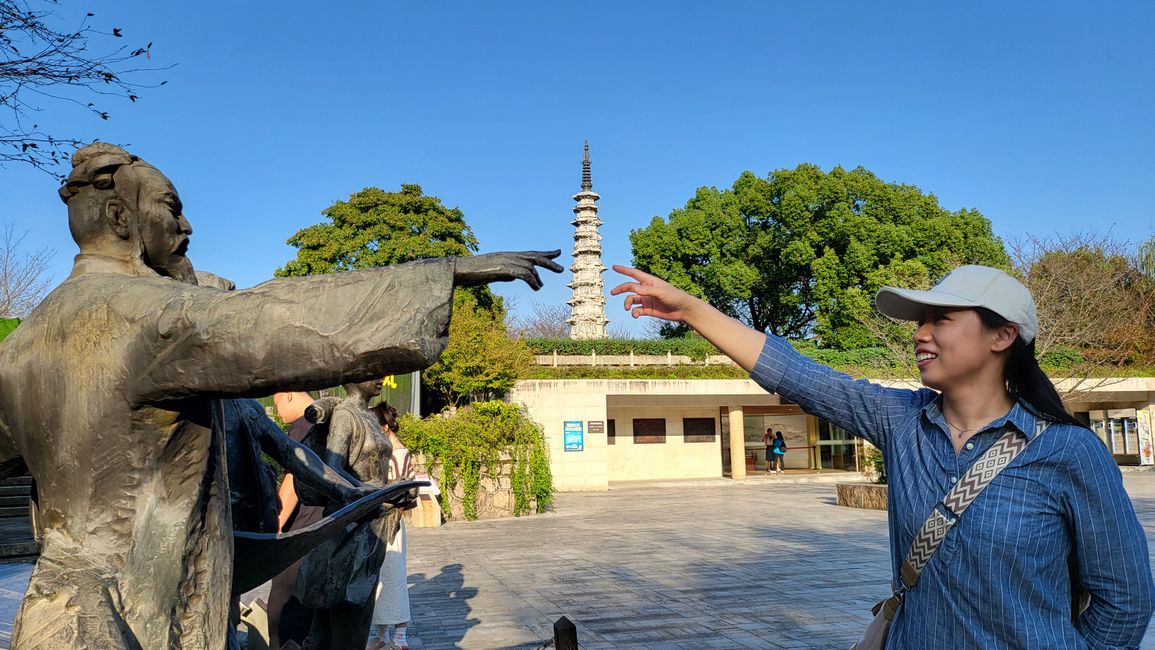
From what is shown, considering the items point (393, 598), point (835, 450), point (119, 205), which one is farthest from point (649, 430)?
point (119, 205)

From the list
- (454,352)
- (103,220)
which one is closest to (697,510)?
(454,352)

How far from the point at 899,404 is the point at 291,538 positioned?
1.62 m

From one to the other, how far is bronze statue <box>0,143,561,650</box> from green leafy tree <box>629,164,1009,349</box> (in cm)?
3407

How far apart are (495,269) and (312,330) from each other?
0.32 meters

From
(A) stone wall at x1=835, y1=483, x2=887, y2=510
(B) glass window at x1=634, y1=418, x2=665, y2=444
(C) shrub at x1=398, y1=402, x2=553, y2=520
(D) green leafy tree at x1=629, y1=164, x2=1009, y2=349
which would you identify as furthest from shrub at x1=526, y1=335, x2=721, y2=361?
(C) shrub at x1=398, y1=402, x2=553, y2=520

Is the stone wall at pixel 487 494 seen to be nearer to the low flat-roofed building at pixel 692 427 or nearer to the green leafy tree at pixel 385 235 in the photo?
the low flat-roofed building at pixel 692 427

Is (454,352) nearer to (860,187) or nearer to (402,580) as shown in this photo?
(402,580)

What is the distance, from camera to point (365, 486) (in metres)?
2.57

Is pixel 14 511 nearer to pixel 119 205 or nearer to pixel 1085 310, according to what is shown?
pixel 119 205

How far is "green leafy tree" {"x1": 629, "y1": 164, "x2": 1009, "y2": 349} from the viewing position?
35.7 m

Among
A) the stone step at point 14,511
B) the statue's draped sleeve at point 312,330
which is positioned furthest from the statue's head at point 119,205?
the stone step at point 14,511

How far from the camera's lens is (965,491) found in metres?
1.98

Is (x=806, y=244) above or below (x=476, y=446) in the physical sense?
above

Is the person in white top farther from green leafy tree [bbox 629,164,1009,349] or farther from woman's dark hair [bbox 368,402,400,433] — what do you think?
green leafy tree [bbox 629,164,1009,349]
